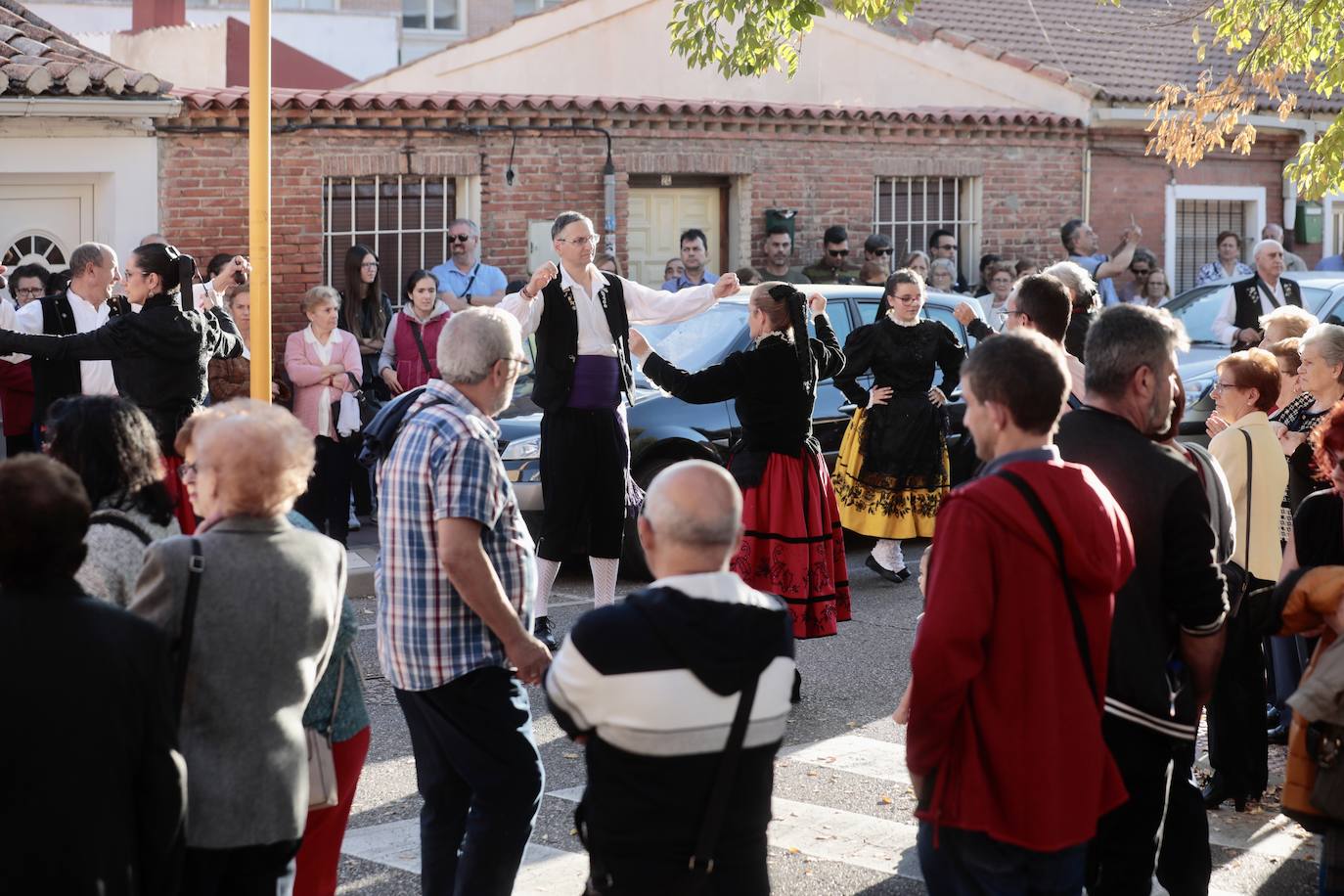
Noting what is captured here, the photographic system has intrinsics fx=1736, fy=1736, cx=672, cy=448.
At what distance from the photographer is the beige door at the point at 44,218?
43.8ft

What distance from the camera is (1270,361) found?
6.72 meters

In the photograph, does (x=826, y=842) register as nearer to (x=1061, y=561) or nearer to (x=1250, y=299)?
(x=1061, y=561)

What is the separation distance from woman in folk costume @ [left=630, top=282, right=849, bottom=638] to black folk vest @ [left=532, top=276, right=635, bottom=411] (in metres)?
1.01

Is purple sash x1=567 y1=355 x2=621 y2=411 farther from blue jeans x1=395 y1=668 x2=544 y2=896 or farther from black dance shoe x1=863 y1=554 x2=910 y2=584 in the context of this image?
blue jeans x1=395 y1=668 x2=544 y2=896

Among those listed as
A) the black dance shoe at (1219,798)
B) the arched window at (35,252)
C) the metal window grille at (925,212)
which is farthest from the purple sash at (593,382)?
the metal window grille at (925,212)

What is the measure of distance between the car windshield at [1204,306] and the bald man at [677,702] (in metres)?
11.8

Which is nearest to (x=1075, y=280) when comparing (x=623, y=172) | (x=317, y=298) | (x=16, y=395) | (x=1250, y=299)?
(x=317, y=298)

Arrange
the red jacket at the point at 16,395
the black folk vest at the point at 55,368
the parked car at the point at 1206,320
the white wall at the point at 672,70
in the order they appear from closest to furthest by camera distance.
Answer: the black folk vest at the point at 55,368 < the red jacket at the point at 16,395 < the parked car at the point at 1206,320 < the white wall at the point at 672,70

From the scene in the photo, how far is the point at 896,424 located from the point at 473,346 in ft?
19.6

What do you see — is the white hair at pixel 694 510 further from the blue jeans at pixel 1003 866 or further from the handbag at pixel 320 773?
the handbag at pixel 320 773

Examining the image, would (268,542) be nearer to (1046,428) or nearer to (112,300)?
(1046,428)

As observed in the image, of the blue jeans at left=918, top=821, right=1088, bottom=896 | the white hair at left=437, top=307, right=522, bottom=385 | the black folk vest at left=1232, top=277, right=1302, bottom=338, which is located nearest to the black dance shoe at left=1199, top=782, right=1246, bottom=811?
the blue jeans at left=918, top=821, right=1088, bottom=896

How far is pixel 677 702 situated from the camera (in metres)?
3.46

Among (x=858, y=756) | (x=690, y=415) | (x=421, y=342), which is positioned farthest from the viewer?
(x=421, y=342)
